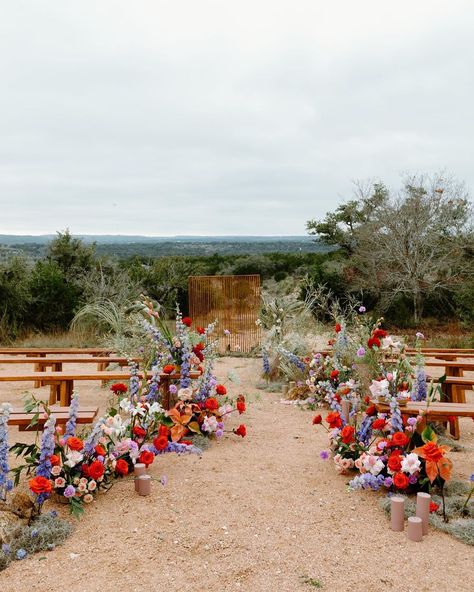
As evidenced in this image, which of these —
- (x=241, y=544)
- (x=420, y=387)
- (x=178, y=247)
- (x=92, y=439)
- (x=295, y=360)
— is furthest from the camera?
(x=178, y=247)

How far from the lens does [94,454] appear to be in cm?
310

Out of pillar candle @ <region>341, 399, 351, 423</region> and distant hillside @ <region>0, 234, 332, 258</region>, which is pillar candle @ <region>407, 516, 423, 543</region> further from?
distant hillside @ <region>0, 234, 332, 258</region>

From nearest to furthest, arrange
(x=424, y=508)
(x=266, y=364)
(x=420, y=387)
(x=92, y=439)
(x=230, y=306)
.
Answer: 1. (x=424, y=508)
2. (x=92, y=439)
3. (x=420, y=387)
4. (x=266, y=364)
5. (x=230, y=306)

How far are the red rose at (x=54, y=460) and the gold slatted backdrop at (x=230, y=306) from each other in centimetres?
700

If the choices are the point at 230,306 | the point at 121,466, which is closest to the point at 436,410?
the point at 121,466

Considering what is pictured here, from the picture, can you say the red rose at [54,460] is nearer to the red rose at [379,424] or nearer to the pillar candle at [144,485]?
the pillar candle at [144,485]

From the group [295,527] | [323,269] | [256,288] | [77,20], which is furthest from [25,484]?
[323,269]

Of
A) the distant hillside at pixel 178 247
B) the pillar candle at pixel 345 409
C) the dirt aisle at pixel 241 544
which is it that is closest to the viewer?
the dirt aisle at pixel 241 544

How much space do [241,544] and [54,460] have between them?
1039mm

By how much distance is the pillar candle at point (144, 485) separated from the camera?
321 centimetres

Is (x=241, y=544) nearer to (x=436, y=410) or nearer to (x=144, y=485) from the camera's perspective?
(x=144, y=485)

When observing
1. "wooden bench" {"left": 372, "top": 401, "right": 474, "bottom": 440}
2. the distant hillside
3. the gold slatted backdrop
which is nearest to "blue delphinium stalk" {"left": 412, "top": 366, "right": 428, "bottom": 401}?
"wooden bench" {"left": 372, "top": 401, "right": 474, "bottom": 440}

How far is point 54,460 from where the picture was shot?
9.45 feet

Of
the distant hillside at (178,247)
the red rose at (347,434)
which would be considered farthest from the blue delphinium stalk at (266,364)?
the distant hillside at (178,247)
